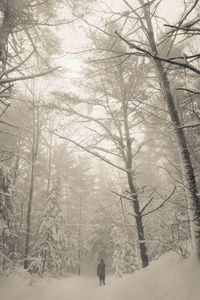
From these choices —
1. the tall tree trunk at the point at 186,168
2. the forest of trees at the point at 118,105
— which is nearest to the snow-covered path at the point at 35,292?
the forest of trees at the point at 118,105

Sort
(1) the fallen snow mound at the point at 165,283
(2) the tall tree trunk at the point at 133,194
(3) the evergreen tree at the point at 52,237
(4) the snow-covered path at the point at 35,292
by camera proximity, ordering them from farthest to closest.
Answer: (3) the evergreen tree at the point at 52,237
(4) the snow-covered path at the point at 35,292
(2) the tall tree trunk at the point at 133,194
(1) the fallen snow mound at the point at 165,283

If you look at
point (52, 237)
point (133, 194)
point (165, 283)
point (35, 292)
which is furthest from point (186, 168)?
point (52, 237)

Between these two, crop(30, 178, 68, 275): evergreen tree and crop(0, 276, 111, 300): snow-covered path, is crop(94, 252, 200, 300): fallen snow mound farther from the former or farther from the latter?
crop(30, 178, 68, 275): evergreen tree

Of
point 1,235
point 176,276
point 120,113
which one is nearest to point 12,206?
point 1,235

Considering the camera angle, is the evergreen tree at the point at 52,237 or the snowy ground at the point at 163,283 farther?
the evergreen tree at the point at 52,237

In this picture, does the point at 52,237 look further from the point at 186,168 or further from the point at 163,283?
the point at 186,168

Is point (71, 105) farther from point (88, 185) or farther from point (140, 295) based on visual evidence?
point (88, 185)

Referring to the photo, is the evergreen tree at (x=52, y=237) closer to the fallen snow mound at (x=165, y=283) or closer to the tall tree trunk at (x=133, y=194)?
the tall tree trunk at (x=133, y=194)

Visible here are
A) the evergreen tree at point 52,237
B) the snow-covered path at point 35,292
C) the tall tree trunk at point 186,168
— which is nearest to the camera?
the tall tree trunk at point 186,168

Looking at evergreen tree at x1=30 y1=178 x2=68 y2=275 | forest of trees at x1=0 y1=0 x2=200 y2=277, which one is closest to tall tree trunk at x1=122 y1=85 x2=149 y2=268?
forest of trees at x1=0 y1=0 x2=200 y2=277

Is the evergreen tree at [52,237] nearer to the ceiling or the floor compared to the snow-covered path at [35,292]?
nearer to the ceiling

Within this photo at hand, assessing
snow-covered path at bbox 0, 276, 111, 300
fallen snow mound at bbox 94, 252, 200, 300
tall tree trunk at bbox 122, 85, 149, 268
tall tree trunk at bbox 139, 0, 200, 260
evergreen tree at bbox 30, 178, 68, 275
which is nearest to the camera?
fallen snow mound at bbox 94, 252, 200, 300

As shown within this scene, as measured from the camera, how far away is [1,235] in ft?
23.9

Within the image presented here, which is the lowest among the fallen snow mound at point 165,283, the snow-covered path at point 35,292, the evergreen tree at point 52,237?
the snow-covered path at point 35,292
